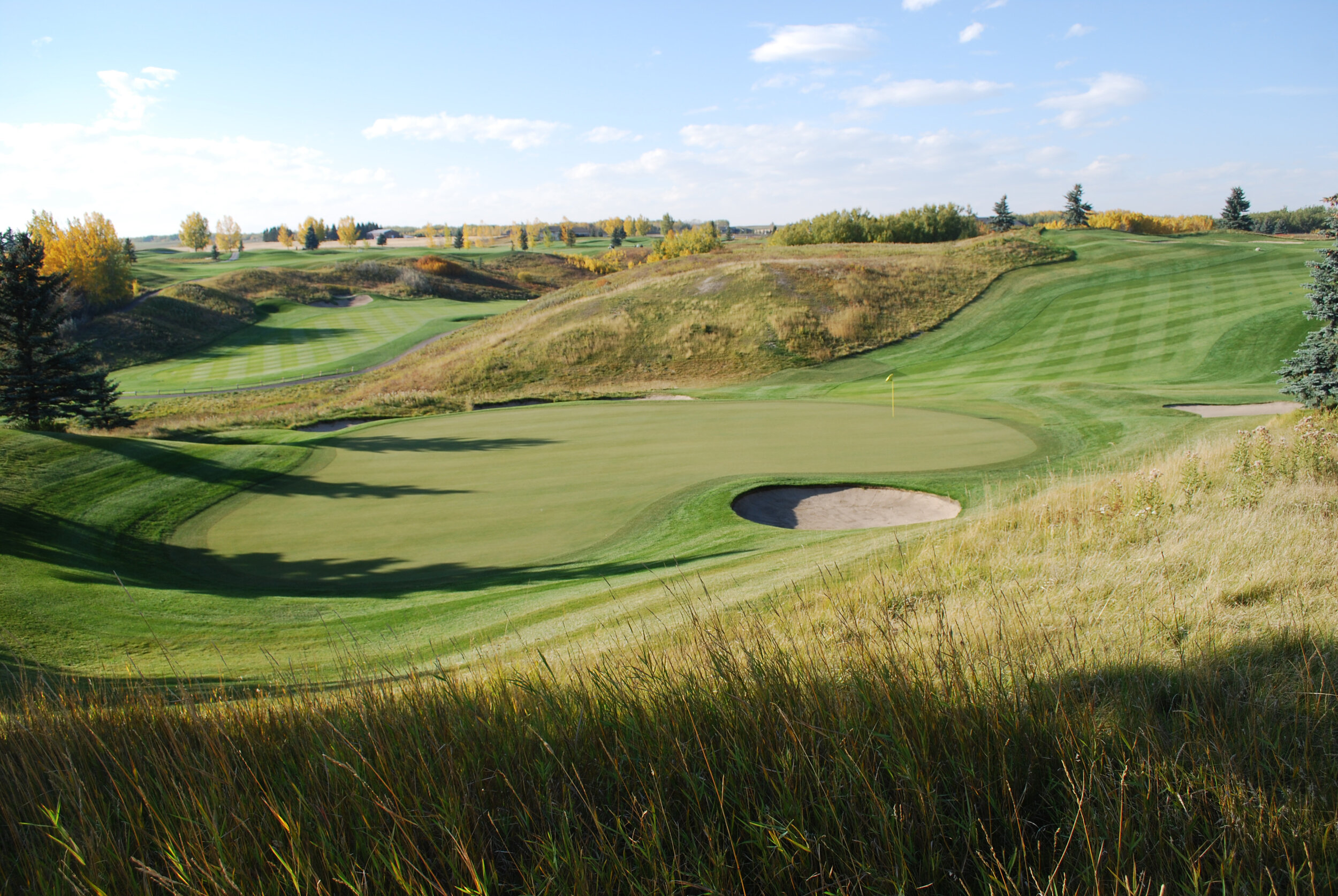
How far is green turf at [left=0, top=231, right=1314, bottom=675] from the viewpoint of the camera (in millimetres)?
7590

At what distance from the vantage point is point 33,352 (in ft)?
71.1

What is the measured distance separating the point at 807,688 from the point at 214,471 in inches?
611

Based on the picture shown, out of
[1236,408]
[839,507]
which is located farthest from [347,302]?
[1236,408]

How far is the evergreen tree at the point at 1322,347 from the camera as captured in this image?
13375 mm

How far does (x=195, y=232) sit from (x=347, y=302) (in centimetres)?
7301

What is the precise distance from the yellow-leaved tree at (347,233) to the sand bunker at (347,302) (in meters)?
78.3

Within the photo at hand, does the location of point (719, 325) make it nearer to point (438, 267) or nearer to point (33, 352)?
point (33, 352)

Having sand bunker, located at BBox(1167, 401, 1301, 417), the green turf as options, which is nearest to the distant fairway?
the green turf

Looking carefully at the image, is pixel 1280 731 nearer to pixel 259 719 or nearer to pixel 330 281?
pixel 259 719

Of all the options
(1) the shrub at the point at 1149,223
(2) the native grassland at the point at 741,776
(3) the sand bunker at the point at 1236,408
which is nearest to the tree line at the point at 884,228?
(1) the shrub at the point at 1149,223

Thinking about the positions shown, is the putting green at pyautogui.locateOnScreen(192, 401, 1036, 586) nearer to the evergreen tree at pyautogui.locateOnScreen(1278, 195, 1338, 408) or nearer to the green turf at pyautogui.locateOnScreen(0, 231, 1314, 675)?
the green turf at pyautogui.locateOnScreen(0, 231, 1314, 675)

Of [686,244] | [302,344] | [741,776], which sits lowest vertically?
[741,776]

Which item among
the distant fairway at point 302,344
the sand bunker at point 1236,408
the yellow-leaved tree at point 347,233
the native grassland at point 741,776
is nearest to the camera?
the native grassland at point 741,776

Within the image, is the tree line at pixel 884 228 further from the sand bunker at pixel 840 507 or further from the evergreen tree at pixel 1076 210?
the sand bunker at pixel 840 507
